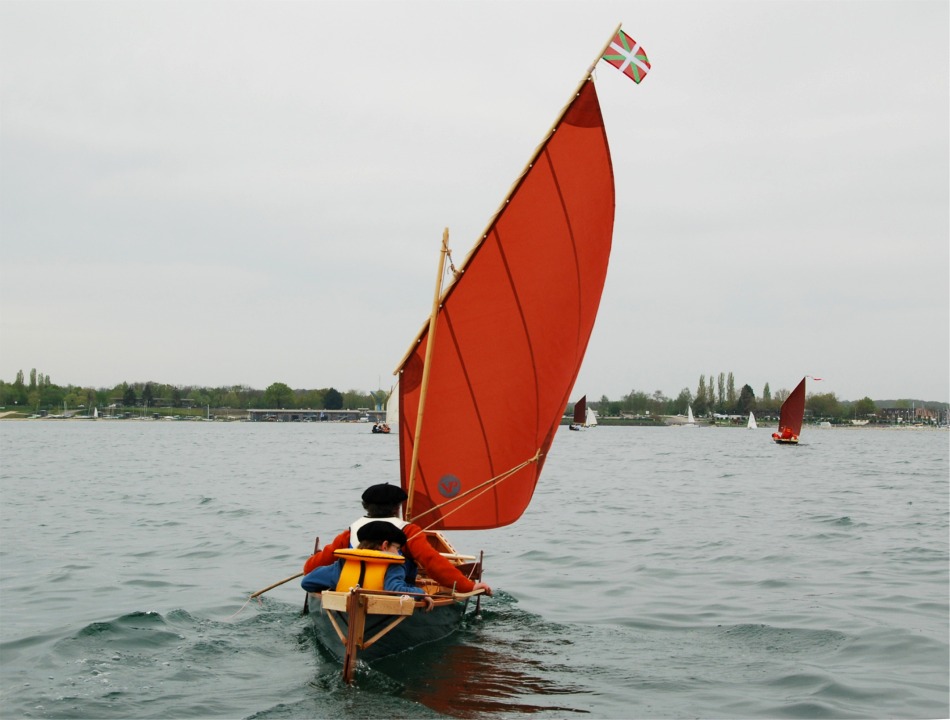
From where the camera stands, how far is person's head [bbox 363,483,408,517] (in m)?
10.2

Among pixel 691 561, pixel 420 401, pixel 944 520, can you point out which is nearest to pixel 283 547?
pixel 691 561

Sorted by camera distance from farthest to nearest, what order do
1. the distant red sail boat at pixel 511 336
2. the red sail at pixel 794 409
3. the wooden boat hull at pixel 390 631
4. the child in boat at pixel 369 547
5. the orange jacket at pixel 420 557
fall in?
the red sail at pixel 794 409 → the distant red sail boat at pixel 511 336 → the orange jacket at pixel 420 557 → the child in boat at pixel 369 547 → the wooden boat hull at pixel 390 631

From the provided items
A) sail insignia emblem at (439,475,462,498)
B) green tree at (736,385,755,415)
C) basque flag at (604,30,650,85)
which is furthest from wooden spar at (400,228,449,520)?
green tree at (736,385,755,415)

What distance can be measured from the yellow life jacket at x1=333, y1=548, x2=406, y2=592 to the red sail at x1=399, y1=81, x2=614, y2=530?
8.75 ft

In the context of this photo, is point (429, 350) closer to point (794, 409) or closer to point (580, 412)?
point (794, 409)

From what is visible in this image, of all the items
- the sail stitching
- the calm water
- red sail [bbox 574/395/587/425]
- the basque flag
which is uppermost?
the basque flag

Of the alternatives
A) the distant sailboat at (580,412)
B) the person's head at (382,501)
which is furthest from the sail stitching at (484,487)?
→ the distant sailboat at (580,412)

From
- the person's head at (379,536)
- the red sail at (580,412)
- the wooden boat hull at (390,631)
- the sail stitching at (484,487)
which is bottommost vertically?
the wooden boat hull at (390,631)

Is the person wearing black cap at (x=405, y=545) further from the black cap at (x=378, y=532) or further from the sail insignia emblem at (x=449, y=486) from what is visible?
the sail insignia emblem at (x=449, y=486)

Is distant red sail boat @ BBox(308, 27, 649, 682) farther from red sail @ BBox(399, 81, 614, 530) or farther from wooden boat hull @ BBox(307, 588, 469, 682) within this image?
wooden boat hull @ BBox(307, 588, 469, 682)

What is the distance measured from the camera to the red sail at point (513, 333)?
12.3m

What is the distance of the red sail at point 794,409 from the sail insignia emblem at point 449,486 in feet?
226

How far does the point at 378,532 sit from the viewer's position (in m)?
9.84

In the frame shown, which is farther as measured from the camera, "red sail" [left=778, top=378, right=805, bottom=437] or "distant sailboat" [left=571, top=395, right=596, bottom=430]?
"distant sailboat" [left=571, top=395, right=596, bottom=430]
